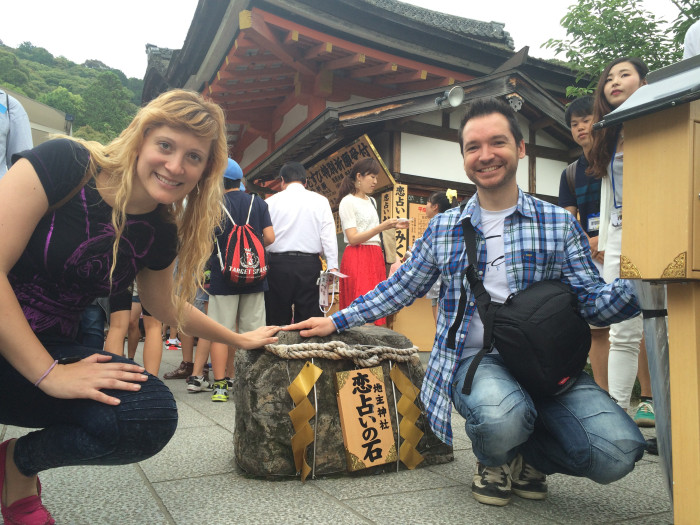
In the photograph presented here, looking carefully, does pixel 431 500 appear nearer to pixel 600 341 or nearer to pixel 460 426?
pixel 460 426

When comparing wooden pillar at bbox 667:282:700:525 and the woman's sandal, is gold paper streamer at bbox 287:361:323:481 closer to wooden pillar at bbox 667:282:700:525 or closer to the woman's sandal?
the woman's sandal

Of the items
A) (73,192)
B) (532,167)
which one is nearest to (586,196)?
(73,192)

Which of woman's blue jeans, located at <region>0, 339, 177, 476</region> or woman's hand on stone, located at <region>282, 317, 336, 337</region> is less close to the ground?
woman's hand on stone, located at <region>282, 317, 336, 337</region>

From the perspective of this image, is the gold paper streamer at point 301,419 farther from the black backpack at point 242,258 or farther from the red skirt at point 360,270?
the red skirt at point 360,270

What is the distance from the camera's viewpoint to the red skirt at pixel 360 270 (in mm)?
5379

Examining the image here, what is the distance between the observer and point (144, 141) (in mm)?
1865

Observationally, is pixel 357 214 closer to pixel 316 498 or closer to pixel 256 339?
pixel 256 339

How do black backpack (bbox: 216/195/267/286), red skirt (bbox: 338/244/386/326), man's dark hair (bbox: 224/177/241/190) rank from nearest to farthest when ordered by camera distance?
black backpack (bbox: 216/195/267/286)
man's dark hair (bbox: 224/177/241/190)
red skirt (bbox: 338/244/386/326)

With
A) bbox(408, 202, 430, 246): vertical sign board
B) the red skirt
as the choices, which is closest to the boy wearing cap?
the red skirt

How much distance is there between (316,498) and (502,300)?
1.09 metres

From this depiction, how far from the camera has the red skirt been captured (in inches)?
212

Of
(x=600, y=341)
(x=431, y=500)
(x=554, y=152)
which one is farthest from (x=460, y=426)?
(x=554, y=152)

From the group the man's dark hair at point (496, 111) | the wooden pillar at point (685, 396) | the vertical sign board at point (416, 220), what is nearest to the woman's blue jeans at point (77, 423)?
the wooden pillar at point (685, 396)

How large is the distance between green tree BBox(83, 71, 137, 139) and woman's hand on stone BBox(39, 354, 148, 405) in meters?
39.1
